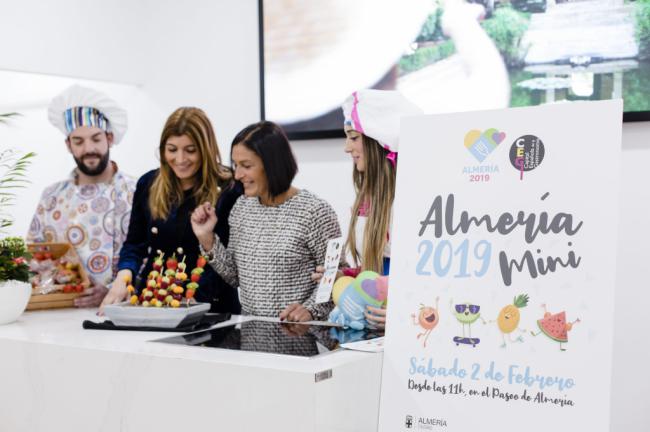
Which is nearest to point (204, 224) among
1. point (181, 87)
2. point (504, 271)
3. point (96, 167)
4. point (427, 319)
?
point (96, 167)

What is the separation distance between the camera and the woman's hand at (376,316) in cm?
192

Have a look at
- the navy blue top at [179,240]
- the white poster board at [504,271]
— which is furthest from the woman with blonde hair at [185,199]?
the white poster board at [504,271]

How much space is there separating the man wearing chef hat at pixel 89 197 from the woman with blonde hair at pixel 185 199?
28 cm

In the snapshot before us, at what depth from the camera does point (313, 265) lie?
2.44 meters

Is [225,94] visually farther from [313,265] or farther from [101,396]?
[101,396]

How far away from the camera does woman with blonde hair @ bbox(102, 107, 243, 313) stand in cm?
262

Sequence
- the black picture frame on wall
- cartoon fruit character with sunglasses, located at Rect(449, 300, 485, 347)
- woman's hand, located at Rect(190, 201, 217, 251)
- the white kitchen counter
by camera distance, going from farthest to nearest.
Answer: the black picture frame on wall
woman's hand, located at Rect(190, 201, 217, 251)
cartoon fruit character with sunglasses, located at Rect(449, 300, 485, 347)
the white kitchen counter

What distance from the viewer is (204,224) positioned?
8.05 ft

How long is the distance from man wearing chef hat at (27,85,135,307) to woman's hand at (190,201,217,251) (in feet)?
2.19

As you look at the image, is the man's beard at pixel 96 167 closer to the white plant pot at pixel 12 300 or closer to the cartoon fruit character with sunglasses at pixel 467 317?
the white plant pot at pixel 12 300

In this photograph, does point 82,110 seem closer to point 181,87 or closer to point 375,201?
point 181,87

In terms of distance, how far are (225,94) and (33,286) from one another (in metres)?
1.82

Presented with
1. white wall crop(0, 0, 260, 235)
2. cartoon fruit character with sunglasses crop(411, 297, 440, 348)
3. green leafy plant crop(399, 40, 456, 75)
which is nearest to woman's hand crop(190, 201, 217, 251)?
cartoon fruit character with sunglasses crop(411, 297, 440, 348)

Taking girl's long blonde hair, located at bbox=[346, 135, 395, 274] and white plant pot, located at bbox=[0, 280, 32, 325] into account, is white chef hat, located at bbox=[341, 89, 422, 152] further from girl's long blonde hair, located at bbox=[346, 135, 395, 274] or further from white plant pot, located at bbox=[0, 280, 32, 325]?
white plant pot, located at bbox=[0, 280, 32, 325]
